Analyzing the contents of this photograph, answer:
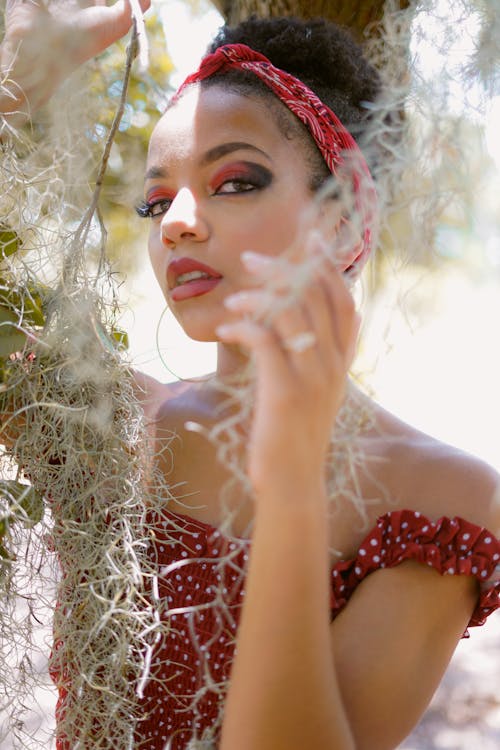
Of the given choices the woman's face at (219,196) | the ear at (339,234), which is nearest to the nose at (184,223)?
the woman's face at (219,196)

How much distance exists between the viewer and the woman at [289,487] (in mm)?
543

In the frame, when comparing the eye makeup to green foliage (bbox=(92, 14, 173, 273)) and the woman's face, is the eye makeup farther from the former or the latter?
green foliage (bbox=(92, 14, 173, 273))

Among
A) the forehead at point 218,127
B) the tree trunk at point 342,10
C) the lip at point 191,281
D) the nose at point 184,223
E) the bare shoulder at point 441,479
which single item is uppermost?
the tree trunk at point 342,10

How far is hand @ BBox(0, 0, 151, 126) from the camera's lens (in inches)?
35.0

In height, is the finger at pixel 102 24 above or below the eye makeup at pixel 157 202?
above

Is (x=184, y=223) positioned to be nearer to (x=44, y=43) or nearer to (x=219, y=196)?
(x=219, y=196)

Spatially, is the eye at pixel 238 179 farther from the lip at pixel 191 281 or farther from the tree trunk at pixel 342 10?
the tree trunk at pixel 342 10

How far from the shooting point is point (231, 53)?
3.11 ft

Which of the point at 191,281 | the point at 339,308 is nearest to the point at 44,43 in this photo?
the point at 191,281

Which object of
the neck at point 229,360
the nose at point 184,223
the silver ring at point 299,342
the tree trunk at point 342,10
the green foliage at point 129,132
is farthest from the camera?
the green foliage at point 129,132

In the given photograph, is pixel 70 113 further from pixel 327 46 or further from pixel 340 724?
pixel 340 724

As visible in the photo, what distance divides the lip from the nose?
0.02 meters

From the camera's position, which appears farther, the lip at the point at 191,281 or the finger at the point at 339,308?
the lip at the point at 191,281

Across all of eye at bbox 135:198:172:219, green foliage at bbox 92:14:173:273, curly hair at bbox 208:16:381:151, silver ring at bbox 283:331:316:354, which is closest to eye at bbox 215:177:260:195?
eye at bbox 135:198:172:219
